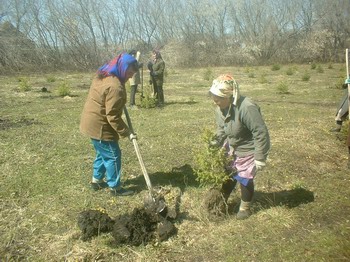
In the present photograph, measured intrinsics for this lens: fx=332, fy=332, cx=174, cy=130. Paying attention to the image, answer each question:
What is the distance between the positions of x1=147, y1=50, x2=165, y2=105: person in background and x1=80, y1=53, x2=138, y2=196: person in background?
6.50 meters

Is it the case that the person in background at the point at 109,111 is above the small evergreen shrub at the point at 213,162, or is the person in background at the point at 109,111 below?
above

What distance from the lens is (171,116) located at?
939 cm

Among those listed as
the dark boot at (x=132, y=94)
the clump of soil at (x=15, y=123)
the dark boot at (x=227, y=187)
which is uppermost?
the dark boot at (x=132, y=94)

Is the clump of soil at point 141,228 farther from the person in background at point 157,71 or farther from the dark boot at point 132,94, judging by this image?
the person in background at point 157,71

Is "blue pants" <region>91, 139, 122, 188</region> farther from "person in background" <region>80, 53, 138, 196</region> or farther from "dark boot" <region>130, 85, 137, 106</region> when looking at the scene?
"dark boot" <region>130, 85, 137, 106</region>

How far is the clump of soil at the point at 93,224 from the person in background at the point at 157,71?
24.2ft

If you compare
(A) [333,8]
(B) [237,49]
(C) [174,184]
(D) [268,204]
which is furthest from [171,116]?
(A) [333,8]

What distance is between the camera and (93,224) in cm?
350

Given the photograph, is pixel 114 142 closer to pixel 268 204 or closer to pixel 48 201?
pixel 48 201

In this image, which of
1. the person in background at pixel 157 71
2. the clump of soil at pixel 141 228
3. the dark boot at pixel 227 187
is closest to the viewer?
the clump of soil at pixel 141 228

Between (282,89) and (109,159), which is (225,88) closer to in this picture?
(109,159)

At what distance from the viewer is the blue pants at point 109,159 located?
420 centimetres

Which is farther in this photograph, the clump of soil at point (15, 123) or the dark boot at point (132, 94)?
the dark boot at point (132, 94)

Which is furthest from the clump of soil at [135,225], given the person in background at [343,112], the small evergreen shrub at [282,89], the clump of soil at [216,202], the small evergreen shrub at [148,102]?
the small evergreen shrub at [282,89]
